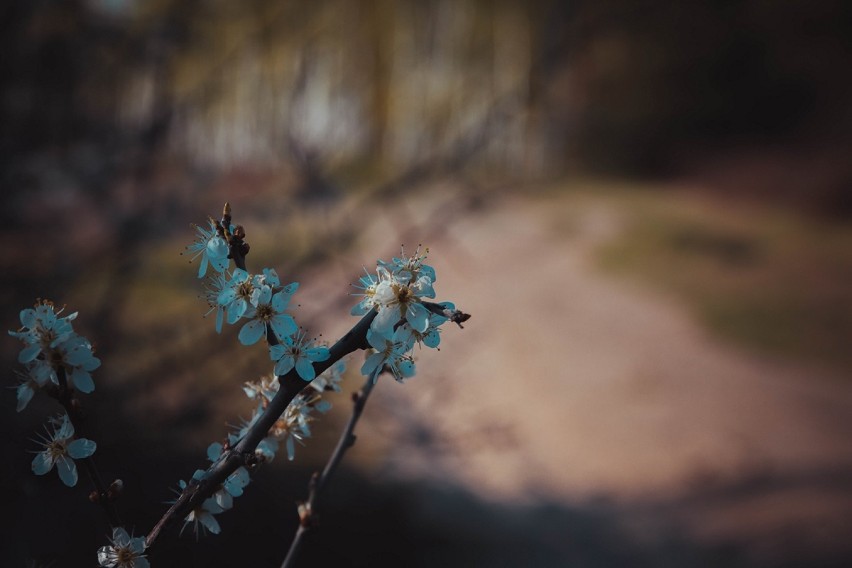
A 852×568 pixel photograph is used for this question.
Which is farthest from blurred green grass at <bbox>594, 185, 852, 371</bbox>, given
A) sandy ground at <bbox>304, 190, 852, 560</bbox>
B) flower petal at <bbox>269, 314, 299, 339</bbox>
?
flower petal at <bbox>269, 314, 299, 339</bbox>

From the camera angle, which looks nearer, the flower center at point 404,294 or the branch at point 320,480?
the flower center at point 404,294

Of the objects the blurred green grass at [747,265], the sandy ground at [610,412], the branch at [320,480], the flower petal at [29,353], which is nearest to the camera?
the flower petal at [29,353]

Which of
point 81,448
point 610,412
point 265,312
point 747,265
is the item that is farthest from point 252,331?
point 747,265

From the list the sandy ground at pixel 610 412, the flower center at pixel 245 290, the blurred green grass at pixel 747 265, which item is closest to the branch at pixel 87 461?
the flower center at pixel 245 290

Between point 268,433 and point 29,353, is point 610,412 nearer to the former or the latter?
point 268,433

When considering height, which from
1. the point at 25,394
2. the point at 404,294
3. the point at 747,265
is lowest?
the point at 25,394

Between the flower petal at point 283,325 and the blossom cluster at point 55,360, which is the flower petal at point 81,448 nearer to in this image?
the blossom cluster at point 55,360

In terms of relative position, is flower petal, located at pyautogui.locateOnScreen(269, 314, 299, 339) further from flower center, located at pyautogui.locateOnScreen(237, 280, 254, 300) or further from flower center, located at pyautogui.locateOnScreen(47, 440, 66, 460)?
flower center, located at pyautogui.locateOnScreen(47, 440, 66, 460)
